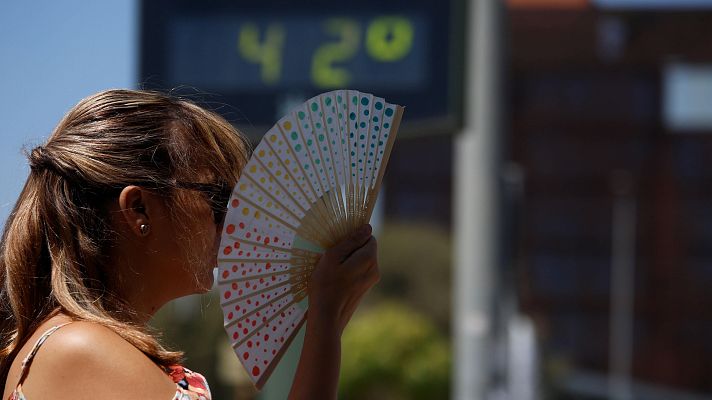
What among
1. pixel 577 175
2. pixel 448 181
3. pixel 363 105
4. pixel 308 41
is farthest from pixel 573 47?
pixel 363 105

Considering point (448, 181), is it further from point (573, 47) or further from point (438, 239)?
point (573, 47)

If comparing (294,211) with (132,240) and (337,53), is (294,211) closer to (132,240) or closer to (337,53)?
(132,240)

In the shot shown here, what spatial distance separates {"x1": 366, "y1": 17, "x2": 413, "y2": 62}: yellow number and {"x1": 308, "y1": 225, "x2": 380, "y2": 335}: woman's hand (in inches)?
153

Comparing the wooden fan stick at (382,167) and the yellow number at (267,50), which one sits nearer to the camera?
the wooden fan stick at (382,167)

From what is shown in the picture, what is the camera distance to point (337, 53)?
5.38 m

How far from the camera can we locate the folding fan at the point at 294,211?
4.93 feet

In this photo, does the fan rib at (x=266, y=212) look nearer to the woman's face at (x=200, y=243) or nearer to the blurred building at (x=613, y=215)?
the woman's face at (x=200, y=243)

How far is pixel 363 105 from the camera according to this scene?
153 centimetres

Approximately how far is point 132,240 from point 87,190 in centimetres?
8

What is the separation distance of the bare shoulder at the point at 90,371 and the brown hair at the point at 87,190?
6 centimetres

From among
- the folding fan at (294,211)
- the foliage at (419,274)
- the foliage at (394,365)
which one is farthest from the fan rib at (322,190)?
the foliage at (419,274)

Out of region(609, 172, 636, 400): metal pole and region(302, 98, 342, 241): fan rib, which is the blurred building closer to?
region(609, 172, 636, 400): metal pole

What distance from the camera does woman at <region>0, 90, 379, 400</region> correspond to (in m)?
1.42

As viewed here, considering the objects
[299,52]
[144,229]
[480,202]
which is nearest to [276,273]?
[144,229]
